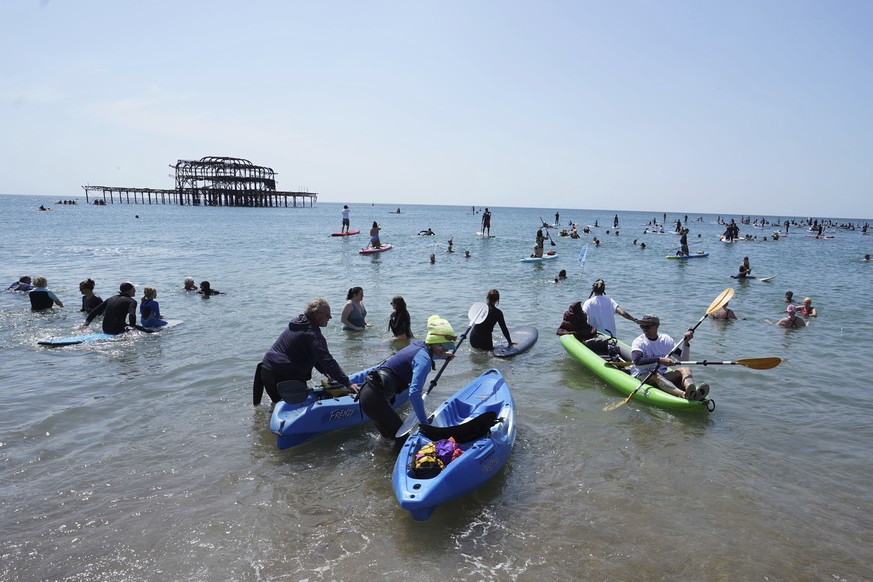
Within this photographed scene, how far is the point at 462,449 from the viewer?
219 inches

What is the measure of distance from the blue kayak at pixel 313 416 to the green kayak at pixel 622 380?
13.9ft

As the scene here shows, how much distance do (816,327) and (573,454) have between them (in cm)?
1099

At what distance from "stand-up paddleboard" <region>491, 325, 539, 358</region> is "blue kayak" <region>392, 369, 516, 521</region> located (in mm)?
3340

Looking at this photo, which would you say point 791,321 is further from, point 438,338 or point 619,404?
point 438,338

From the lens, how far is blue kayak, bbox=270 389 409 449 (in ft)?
20.2

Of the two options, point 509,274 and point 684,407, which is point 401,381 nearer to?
point 684,407

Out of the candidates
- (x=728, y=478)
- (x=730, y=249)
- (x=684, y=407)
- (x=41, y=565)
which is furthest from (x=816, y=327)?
(x=730, y=249)

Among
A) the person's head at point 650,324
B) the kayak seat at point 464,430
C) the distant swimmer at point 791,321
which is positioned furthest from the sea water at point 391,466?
the person's head at point 650,324

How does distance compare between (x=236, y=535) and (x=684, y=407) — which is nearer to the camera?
(x=236, y=535)

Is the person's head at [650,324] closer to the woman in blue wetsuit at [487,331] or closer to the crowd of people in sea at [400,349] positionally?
the crowd of people in sea at [400,349]

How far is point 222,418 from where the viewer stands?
23.5 feet

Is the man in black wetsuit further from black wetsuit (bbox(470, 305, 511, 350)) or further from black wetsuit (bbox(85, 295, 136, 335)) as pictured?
black wetsuit (bbox(470, 305, 511, 350))

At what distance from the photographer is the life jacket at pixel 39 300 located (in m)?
13.3

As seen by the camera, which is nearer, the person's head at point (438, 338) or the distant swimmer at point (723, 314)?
the person's head at point (438, 338)
